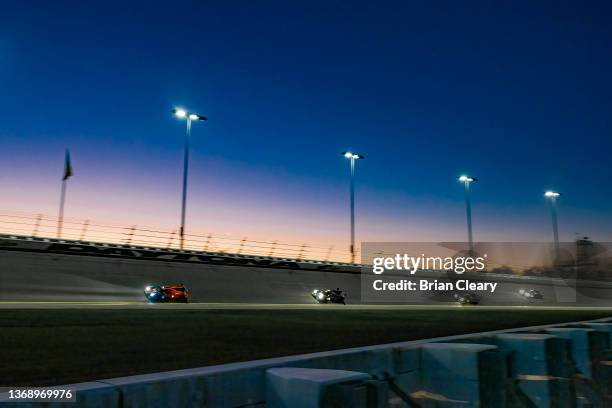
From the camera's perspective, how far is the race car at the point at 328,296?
45.3 meters

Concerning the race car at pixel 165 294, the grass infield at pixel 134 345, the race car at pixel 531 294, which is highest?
the race car at pixel 531 294

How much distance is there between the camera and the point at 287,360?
458 centimetres

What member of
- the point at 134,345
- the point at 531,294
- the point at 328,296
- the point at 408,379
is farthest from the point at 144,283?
the point at 531,294

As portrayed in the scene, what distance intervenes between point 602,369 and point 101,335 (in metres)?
8.00

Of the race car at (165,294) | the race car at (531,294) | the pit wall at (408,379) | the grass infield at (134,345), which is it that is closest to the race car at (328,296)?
the race car at (165,294)

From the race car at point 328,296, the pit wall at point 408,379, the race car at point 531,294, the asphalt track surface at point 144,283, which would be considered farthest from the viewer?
the race car at point 531,294

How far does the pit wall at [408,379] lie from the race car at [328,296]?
117 ft

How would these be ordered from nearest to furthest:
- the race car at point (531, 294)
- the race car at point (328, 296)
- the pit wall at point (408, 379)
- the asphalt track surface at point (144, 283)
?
1. the pit wall at point (408, 379)
2. the asphalt track surface at point (144, 283)
3. the race car at point (328, 296)
4. the race car at point (531, 294)

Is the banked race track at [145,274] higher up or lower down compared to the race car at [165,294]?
higher up

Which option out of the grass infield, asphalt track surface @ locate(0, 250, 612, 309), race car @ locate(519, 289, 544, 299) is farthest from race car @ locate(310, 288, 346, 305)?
race car @ locate(519, 289, 544, 299)

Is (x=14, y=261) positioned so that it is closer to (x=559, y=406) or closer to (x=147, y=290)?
(x=147, y=290)

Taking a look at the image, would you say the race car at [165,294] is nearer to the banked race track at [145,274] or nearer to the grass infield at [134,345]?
the banked race track at [145,274]

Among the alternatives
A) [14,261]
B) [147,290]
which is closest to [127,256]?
[147,290]

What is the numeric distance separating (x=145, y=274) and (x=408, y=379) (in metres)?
33.4
